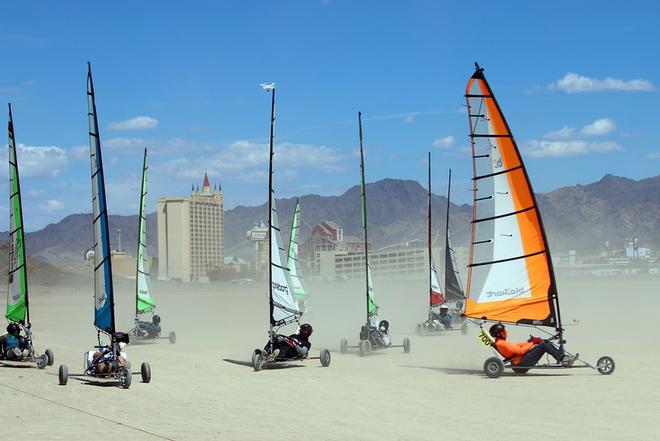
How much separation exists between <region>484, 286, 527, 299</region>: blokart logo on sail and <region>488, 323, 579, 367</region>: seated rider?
108 centimetres

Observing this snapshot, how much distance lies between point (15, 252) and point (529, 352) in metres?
12.0

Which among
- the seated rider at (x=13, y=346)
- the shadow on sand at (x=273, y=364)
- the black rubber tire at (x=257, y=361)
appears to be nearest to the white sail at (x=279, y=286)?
the shadow on sand at (x=273, y=364)

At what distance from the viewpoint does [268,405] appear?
15.1 m

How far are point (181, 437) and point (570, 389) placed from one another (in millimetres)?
7193

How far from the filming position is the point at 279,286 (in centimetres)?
2197

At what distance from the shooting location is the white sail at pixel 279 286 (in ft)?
71.2

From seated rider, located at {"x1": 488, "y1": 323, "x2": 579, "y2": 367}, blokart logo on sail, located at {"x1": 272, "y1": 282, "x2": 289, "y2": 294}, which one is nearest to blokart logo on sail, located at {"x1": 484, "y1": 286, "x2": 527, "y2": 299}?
seated rider, located at {"x1": 488, "y1": 323, "x2": 579, "y2": 367}

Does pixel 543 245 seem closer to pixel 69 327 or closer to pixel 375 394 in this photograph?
pixel 375 394

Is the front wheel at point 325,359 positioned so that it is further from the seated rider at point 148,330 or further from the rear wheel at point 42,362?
the seated rider at point 148,330

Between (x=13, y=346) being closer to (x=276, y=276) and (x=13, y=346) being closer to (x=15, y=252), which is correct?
(x=15, y=252)

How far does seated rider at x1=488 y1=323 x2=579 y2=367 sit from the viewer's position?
18359mm

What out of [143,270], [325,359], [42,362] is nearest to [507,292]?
[325,359]

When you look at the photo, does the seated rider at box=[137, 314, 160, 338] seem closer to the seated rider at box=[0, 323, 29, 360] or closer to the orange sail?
the seated rider at box=[0, 323, 29, 360]

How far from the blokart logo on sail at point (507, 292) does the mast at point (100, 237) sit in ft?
24.0
